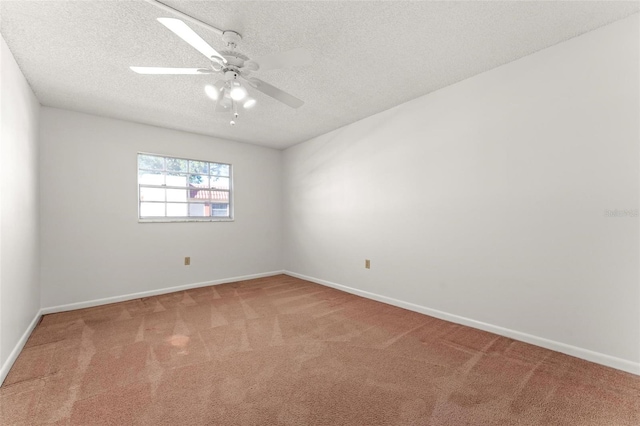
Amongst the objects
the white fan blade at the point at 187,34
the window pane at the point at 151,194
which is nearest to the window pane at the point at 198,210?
the window pane at the point at 151,194

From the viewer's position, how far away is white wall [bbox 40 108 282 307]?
3.17 meters

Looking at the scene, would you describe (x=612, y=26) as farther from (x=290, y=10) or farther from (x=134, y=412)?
(x=134, y=412)

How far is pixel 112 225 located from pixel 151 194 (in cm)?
64


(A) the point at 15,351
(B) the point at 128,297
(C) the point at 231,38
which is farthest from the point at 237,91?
(B) the point at 128,297

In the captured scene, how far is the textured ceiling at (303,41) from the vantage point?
1.72 m

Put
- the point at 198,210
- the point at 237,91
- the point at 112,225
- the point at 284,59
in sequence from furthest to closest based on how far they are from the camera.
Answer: the point at 198,210 < the point at 112,225 < the point at 237,91 < the point at 284,59

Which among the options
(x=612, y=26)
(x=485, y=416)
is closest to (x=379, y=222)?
(x=485, y=416)

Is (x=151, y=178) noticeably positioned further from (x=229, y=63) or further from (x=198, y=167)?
(x=229, y=63)

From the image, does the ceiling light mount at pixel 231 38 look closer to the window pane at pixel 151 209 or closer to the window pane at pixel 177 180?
the window pane at pixel 177 180

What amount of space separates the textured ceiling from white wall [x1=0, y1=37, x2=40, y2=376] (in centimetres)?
26

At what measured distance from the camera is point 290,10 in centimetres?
170

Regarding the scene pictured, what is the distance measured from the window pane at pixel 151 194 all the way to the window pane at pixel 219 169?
836 mm

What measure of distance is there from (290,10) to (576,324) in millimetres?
2997

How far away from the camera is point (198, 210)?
14.1 ft
